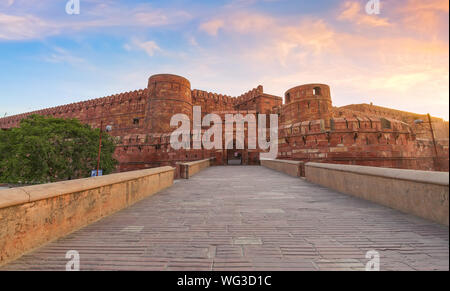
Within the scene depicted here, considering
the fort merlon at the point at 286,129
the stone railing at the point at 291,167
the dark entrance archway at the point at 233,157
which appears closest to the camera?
the stone railing at the point at 291,167

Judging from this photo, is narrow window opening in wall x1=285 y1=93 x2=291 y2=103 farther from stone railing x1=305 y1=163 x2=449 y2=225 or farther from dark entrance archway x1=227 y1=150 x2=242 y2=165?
stone railing x1=305 y1=163 x2=449 y2=225

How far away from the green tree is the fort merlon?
3217 mm

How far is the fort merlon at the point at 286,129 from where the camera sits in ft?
43.3

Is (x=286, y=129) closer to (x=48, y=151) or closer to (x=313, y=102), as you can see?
(x=313, y=102)

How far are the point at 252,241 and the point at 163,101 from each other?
21905mm

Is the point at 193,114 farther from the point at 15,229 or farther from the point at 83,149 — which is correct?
the point at 15,229

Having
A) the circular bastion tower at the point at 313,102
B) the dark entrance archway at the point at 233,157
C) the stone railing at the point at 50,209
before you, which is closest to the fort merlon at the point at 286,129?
the circular bastion tower at the point at 313,102

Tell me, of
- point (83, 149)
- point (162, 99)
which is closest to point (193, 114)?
point (162, 99)

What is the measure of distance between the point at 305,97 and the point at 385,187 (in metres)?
17.1

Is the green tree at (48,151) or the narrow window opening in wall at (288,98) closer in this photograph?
the green tree at (48,151)

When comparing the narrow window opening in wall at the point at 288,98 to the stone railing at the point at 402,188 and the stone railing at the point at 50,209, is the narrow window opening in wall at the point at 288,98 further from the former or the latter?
the stone railing at the point at 50,209

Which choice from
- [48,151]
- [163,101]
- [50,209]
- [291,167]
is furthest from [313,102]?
[48,151]

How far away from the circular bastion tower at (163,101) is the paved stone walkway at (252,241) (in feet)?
63.6

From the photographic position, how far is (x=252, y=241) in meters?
2.29
